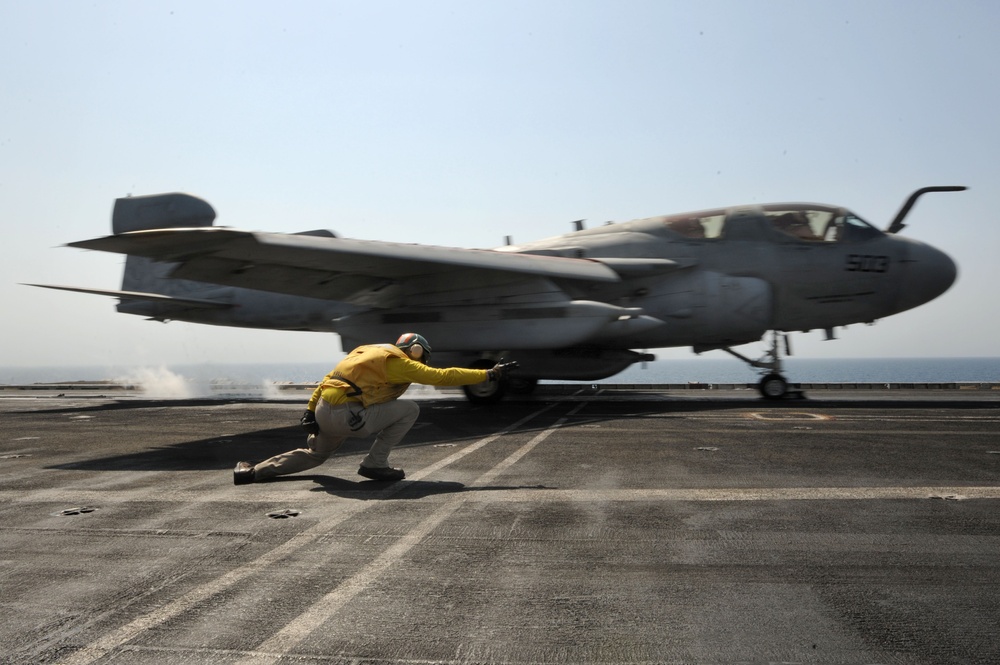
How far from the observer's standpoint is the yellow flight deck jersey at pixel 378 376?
7.09m

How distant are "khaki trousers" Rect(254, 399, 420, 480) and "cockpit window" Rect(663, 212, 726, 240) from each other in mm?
11631

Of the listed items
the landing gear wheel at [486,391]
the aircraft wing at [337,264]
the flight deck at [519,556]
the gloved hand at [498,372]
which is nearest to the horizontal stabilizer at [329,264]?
the aircraft wing at [337,264]

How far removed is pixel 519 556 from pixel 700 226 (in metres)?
14.0

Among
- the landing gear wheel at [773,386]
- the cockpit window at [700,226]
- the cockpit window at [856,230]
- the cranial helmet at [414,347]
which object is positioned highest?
the cockpit window at [700,226]

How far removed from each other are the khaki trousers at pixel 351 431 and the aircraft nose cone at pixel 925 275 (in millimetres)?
13848

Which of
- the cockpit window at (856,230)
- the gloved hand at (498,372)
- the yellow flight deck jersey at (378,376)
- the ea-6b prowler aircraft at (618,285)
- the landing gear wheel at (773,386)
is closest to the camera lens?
the gloved hand at (498,372)

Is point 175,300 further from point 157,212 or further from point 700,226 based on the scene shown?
point 700,226

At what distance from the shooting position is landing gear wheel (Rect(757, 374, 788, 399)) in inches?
696

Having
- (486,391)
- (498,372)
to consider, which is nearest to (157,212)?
(486,391)

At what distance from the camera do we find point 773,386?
17.7 metres

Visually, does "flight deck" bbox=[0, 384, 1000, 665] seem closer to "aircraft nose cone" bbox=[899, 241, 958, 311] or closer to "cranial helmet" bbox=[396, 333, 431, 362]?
"cranial helmet" bbox=[396, 333, 431, 362]

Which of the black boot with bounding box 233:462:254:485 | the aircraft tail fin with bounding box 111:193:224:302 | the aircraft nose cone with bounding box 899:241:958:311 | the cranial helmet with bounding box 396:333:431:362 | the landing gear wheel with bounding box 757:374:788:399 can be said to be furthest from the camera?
the aircraft tail fin with bounding box 111:193:224:302

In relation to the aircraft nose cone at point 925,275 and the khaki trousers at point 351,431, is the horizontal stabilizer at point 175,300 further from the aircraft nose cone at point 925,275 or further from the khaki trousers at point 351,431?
the aircraft nose cone at point 925,275

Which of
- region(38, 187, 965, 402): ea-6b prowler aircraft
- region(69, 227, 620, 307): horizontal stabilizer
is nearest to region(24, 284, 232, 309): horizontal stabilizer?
region(38, 187, 965, 402): ea-6b prowler aircraft
